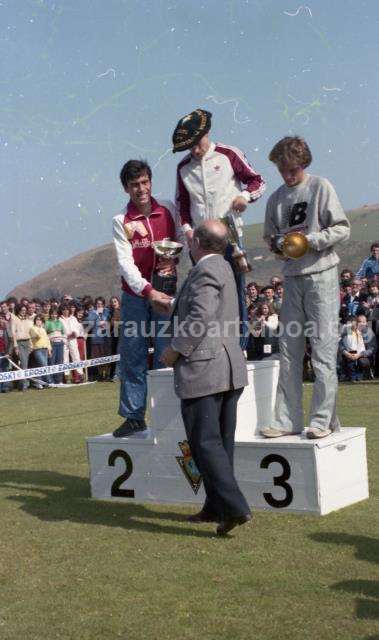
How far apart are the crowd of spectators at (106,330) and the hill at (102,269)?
10.4 m

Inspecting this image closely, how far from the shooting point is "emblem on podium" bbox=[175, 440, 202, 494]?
21.1ft

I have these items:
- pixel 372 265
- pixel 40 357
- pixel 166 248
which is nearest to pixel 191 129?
pixel 166 248

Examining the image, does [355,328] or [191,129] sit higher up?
[191,129]

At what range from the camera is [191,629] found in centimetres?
394

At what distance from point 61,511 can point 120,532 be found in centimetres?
79

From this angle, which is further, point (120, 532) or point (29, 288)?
point (29, 288)

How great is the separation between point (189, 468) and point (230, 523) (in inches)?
41.7

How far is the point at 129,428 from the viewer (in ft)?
22.7

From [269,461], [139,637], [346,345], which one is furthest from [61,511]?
[346,345]

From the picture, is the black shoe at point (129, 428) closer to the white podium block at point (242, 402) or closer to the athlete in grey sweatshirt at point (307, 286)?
the white podium block at point (242, 402)

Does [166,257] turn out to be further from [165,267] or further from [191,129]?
[191,129]

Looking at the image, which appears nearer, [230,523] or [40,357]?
[230,523]

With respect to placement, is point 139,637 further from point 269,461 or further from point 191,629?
point 269,461

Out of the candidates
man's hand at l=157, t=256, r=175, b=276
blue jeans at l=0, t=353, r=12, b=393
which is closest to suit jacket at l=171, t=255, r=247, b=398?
man's hand at l=157, t=256, r=175, b=276
